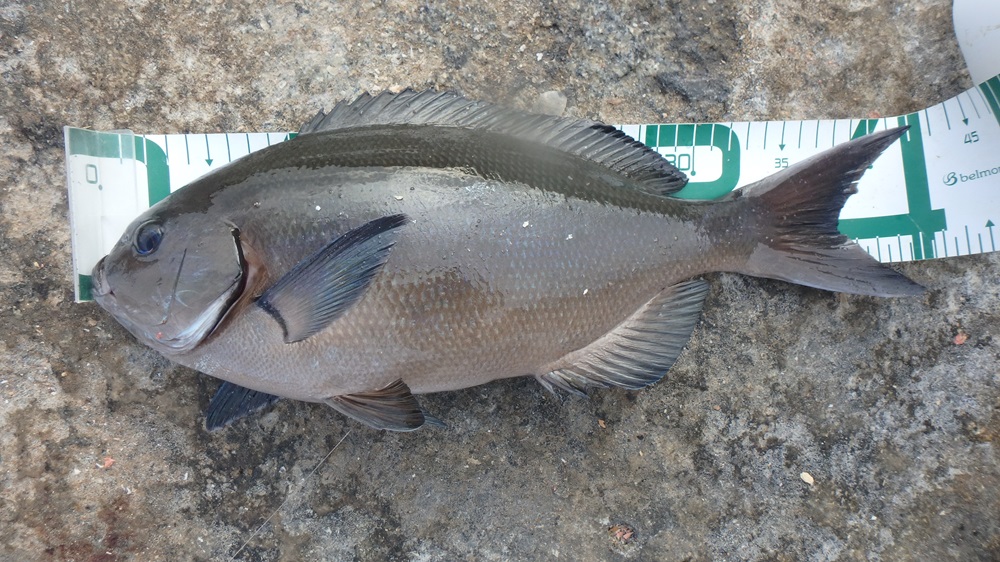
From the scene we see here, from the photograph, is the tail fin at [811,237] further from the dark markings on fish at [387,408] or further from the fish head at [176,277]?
the fish head at [176,277]

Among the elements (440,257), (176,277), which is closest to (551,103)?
(440,257)

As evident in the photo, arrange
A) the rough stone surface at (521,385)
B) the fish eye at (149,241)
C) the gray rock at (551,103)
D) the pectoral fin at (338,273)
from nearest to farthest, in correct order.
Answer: the pectoral fin at (338,273), the fish eye at (149,241), the rough stone surface at (521,385), the gray rock at (551,103)

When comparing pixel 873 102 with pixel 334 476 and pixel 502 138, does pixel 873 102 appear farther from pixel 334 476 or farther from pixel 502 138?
pixel 334 476

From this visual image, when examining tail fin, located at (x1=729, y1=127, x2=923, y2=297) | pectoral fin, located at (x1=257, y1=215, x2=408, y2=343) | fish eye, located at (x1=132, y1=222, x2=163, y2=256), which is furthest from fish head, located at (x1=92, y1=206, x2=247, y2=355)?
tail fin, located at (x1=729, y1=127, x2=923, y2=297)

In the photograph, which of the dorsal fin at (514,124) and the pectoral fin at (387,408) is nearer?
the pectoral fin at (387,408)

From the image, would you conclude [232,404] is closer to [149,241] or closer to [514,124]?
[149,241]

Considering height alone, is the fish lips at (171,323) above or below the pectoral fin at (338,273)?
below

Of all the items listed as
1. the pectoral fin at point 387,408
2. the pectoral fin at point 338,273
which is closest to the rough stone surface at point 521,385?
the pectoral fin at point 387,408

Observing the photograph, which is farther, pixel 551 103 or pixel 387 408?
pixel 551 103
